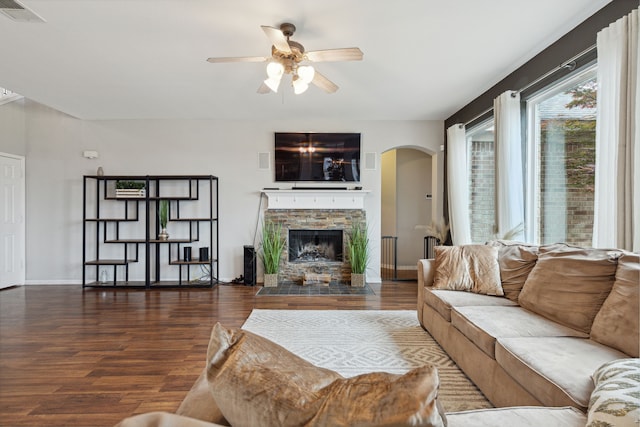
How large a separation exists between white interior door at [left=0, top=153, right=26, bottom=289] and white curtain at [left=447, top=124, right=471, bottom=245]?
671 centimetres

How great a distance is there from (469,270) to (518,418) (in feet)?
6.80

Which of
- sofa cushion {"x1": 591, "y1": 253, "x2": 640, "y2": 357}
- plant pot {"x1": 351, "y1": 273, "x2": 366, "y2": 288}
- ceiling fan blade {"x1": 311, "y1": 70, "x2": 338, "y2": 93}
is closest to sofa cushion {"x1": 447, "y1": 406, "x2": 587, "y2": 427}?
sofa cushion {"x1": 591, "y1": 253, "x2": 640, "y2": 357}

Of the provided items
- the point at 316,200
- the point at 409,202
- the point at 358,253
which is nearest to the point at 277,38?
the point at 316,200

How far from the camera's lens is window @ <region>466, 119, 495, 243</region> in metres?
4.42

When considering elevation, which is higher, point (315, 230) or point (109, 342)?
point (315, 230)

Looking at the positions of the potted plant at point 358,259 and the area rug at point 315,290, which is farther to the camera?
the potted plant at point 358,259

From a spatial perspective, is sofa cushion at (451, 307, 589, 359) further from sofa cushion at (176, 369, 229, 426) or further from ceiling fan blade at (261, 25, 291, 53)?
ceiling fan blade at (261, 25, 291, 53)

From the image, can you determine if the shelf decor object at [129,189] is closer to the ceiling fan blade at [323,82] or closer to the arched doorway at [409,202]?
the ceiling fan blade at [323,82]

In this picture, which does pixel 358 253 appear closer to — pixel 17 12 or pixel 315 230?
pixel 315 230

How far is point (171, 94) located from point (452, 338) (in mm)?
4234

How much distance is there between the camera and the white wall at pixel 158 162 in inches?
215

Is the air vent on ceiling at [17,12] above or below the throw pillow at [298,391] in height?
above

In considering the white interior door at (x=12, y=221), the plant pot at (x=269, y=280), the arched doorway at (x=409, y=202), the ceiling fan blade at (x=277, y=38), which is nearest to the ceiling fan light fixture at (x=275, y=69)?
the ceiling fan blade at (x=277, y=38)

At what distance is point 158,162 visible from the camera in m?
5.54
